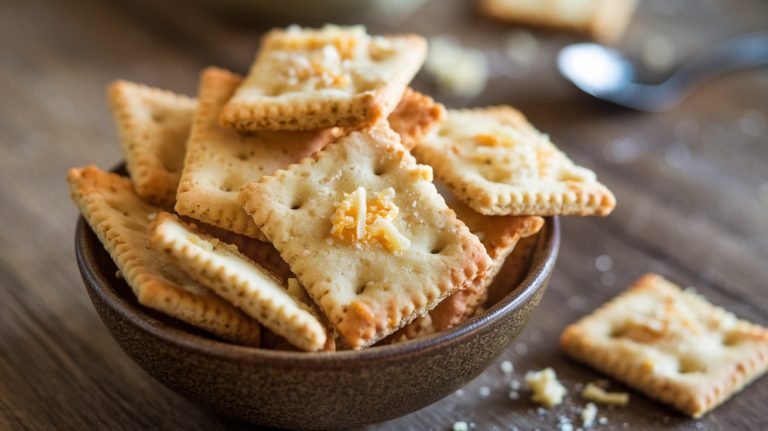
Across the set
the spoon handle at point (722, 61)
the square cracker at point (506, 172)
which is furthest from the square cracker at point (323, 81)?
the spoon handle at point (722, 61)

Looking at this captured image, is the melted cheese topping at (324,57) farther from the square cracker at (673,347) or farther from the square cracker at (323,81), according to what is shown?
the square cracker at (673,347)

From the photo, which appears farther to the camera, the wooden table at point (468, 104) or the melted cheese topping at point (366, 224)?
the wooden table at point (468, 104)

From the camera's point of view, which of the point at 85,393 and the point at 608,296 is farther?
the point at 608,296

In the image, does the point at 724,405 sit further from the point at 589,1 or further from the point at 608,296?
the point at 589,1

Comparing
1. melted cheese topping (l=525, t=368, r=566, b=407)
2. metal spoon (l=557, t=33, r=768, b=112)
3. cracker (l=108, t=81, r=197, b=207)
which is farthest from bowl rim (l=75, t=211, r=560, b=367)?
metal spoon (l=557, t=33, r=768, b=112)

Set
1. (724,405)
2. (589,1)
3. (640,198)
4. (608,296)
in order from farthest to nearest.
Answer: (589,1)
(640,198)
(608,296)
(724,405)

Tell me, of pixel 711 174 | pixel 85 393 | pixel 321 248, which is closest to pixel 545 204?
pixel 321 248

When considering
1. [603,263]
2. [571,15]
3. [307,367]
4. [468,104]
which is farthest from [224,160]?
[571,15]
